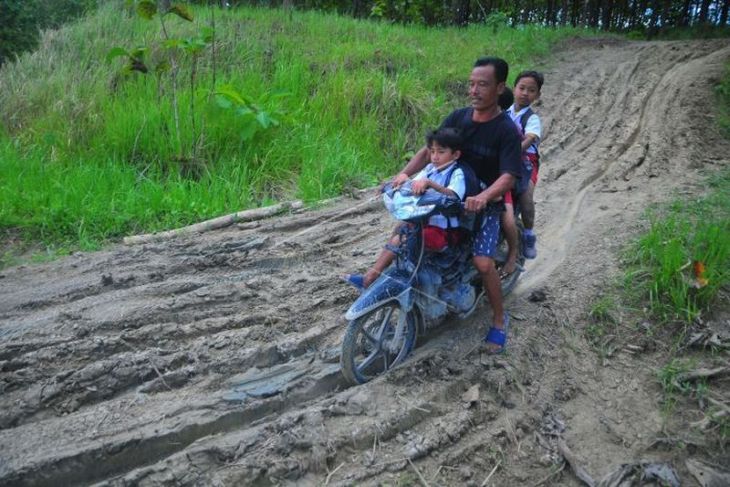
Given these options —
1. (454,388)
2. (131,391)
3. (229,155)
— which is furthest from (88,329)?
(229,155)

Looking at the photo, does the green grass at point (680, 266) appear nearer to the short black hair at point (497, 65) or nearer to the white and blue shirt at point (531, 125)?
the white and blue shirt at point (531, 125)

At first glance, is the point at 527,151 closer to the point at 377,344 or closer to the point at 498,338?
the point at 498,338

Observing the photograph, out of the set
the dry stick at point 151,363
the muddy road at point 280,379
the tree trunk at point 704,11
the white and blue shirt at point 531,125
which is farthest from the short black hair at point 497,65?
the tree trunk at point 704,11

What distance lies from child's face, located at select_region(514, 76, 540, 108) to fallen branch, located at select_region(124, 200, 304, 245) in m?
2.79

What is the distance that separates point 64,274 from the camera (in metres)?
4.93

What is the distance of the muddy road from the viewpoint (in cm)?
306

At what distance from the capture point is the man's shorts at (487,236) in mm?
3914

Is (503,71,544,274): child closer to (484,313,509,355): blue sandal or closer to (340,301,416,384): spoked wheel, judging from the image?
(484,313,509,355): blue sandal

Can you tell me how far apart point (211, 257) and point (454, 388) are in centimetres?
261

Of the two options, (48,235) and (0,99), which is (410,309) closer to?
(48,235)

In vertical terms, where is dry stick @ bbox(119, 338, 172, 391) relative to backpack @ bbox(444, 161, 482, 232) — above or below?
below

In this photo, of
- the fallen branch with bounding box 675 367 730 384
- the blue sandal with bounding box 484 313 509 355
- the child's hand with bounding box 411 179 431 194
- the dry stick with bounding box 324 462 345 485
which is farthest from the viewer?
the blue sandal with bounding box 484 313 509 355

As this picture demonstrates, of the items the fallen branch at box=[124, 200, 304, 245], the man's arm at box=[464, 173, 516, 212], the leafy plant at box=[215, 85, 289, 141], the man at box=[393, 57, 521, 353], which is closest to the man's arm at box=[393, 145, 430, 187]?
the man at box=[393, 57, 521, 353]

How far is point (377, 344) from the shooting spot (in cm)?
384
